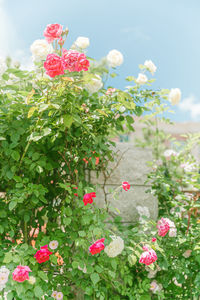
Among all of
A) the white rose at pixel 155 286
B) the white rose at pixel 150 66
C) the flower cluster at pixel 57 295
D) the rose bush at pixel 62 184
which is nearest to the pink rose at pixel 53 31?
the rose bush at pixel 62 184

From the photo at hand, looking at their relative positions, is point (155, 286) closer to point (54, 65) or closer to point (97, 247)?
point (97, 247)

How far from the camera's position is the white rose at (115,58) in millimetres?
2115

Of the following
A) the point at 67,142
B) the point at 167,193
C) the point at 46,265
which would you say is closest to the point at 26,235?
the point at 46,265

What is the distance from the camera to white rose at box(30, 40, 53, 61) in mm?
1714

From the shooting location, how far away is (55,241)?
174 cm

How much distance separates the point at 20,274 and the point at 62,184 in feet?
1.60

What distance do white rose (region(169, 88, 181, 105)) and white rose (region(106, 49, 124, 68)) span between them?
0.48 metres

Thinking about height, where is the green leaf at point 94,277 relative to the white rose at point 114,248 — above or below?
below

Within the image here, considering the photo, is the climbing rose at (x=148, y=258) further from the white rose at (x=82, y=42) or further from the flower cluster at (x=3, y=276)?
the white rose at (x=82, y=42)

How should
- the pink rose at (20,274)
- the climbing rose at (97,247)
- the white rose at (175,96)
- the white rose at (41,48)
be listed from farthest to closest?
the white rose at (175,96), the white rose at (41,48), the climbing rose at (97,247), the pink rose at (20,274)

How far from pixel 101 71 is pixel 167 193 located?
1.01 m

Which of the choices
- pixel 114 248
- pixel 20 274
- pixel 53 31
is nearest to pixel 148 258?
pixel 114 248

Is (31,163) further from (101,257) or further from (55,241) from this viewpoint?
(101,257)

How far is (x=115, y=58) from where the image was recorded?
212 cm
